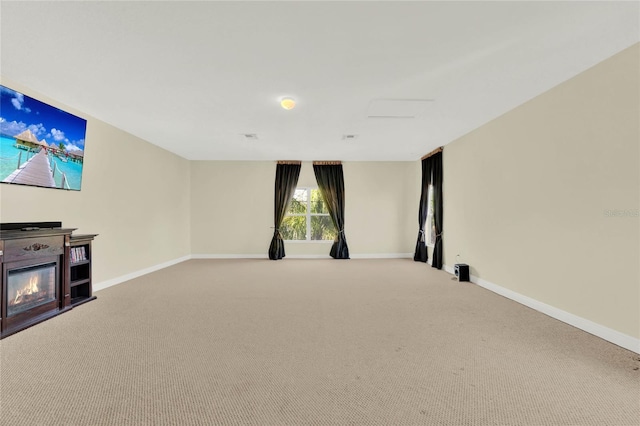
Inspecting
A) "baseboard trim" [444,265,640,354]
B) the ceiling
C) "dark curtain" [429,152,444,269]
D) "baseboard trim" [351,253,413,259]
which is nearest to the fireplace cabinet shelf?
the ceiling

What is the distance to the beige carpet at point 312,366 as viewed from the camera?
1577mm

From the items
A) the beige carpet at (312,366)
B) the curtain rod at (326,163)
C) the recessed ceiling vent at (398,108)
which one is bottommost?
the beige carpet at (312,366)

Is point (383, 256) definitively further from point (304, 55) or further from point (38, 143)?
point (38, 143)

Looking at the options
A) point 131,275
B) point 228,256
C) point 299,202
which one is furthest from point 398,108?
point 228,256

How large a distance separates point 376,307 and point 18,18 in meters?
4.16

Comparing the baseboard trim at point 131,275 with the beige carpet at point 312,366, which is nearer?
the beige carpet at point 312,366

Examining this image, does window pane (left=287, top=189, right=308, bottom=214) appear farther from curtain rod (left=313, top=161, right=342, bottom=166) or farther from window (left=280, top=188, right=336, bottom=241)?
curtain rod (left=313, top=161, right=342, bottom=166)

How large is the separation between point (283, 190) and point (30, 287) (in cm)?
485

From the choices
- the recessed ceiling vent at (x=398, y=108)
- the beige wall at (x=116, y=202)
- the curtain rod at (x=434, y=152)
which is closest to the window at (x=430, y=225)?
the curtain rod at (x=434, y=152)

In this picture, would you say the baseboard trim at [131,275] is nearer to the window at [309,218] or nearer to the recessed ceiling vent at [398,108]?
the window at [309,218]

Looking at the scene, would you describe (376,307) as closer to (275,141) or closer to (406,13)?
(406,13)

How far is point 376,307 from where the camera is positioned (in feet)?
11.1

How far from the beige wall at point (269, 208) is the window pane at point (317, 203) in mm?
296

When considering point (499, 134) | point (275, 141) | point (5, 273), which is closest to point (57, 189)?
point (5, 273)
